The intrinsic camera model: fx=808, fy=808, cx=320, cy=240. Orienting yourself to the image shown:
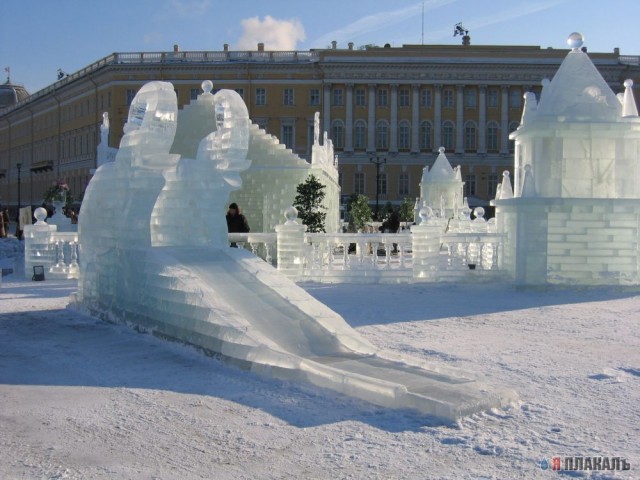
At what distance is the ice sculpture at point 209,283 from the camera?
6461 mm

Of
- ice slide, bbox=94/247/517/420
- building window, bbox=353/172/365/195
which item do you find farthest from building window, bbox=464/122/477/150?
ice slide, bbox=94/247/517/420

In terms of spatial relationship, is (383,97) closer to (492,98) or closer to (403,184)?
(403,184)

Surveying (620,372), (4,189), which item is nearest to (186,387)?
(620,372)

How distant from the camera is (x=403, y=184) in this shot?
66.9m

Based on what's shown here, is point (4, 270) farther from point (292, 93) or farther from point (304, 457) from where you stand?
point (292, 93)

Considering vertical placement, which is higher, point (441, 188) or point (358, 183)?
point (358, 183)

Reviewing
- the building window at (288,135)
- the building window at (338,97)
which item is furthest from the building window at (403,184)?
the building window at (288,135)

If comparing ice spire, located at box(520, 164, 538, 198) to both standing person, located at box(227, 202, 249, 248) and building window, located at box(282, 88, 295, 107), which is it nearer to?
standing person, located at box(227, 202, 249, 248)

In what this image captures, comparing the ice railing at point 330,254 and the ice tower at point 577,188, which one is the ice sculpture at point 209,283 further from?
the ice tower at point 577,188

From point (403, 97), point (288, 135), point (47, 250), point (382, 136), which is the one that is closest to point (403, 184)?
point (382, 136)

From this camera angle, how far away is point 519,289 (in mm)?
14531

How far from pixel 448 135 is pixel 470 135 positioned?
6.07ft

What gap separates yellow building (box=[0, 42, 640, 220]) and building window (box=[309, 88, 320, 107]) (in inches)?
3.2

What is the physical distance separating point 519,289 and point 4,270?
11.2 meters
